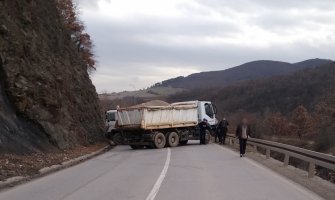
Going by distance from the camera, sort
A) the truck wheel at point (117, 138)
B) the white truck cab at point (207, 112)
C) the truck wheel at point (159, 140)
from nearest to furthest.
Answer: the truck wheel at point (159, 140)
the truck wheel at point (117, 138)
the white truck cab at point (207, 112)

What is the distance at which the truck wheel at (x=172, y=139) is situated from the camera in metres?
33.2

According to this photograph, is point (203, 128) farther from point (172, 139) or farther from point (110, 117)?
point (110, 117)

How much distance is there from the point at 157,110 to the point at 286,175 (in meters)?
17.1

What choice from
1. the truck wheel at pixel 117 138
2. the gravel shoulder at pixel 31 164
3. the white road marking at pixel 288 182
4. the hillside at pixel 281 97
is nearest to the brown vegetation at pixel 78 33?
the truck wheel at pixel 117 138

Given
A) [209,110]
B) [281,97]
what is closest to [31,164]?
[209,110]

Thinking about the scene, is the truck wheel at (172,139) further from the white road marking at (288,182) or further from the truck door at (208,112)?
the white road marking at (288,182)

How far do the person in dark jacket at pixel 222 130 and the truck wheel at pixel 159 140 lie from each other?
510 centimetres

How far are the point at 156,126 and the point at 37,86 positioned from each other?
901 cm

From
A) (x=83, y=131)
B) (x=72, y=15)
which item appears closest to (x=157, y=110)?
(x=83, y=131)

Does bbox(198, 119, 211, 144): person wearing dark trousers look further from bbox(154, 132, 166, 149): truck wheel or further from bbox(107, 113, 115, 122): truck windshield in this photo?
bbox(107, 113, 115, 122): truck windshield

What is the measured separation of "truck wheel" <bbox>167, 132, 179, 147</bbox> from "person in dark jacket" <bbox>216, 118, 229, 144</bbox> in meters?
3.74

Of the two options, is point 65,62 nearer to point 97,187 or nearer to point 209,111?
point 209,111

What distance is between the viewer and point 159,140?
32.3m

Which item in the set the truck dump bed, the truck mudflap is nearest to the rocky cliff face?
the truck mudflap
